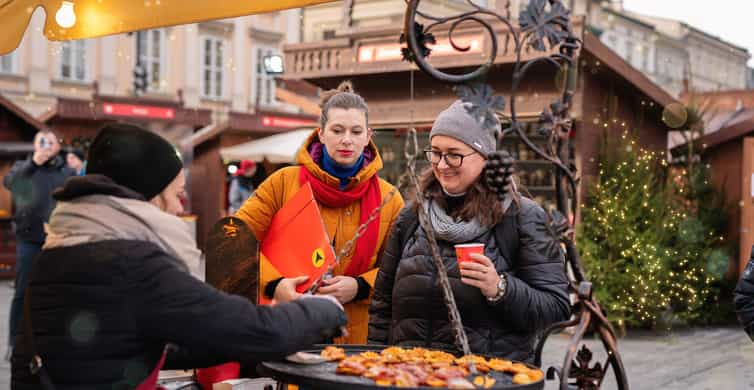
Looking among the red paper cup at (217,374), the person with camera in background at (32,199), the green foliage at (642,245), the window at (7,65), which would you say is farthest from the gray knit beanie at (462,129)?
the window at (7,65)

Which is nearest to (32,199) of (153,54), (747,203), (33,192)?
(33,192)

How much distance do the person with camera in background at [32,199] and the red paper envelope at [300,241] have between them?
4.11m

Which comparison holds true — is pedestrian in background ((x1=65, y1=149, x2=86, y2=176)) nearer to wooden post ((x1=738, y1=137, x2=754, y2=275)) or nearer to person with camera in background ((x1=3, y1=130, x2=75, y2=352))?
person with camera in background ((x1=3, y1=130, x2=75, y2=352))

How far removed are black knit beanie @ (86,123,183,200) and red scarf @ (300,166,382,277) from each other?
1529 millimetres

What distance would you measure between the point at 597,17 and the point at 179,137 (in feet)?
90.8

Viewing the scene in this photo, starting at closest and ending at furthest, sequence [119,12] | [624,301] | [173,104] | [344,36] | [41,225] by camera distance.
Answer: [119,12] → [41,225] → [624,301] → [344,36] → [173,104]

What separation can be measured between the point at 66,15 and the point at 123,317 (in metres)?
2.67

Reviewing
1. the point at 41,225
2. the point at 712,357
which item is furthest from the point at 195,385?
the point at 712,357

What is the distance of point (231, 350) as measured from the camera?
231 cm

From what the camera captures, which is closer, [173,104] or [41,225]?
[41,225]

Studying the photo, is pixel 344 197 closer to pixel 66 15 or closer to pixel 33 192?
pixel 66 15

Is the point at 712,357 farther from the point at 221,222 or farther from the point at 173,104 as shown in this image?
the point at 173,104

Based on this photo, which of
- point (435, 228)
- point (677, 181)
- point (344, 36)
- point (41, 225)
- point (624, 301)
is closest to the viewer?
point (435, 228)

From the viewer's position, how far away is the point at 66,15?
444cm
